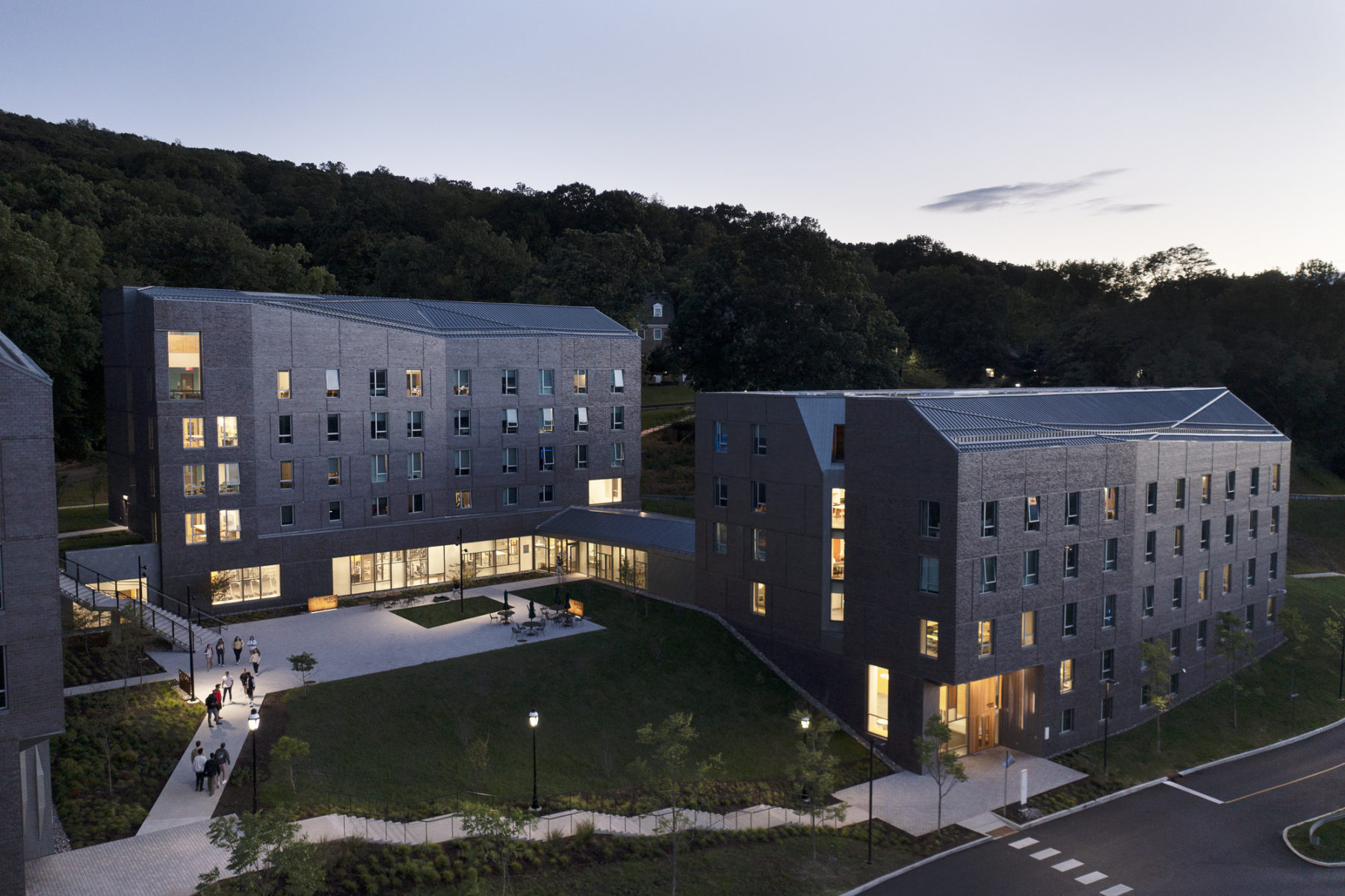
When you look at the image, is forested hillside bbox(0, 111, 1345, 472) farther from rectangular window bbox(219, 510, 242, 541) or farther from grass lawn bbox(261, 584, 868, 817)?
grass lawn bbox(261, 584, 868, 817)

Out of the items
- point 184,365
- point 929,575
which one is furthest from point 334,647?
point 929,575

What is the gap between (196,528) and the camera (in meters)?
47.0

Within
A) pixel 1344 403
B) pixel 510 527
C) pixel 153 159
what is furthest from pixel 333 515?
pixel 1344 403

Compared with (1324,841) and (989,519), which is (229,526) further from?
(1324,841)

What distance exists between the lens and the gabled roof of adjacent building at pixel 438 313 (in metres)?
49.3

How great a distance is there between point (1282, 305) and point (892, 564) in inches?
3366

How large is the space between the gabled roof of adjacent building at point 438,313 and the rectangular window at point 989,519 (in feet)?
104

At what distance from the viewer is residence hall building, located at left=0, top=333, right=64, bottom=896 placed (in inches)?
864

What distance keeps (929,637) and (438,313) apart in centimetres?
3638

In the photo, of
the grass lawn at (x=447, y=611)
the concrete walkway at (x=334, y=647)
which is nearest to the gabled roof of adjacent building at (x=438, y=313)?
the grass lawn at (x=447, y=611)

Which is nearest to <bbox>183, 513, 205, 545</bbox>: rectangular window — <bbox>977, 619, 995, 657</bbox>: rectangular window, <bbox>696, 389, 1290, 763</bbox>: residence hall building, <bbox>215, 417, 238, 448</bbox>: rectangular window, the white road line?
<bbox>215, 417, 238, 448</bbox>: rectangular window

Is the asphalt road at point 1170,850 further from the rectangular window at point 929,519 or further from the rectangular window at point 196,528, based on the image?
the rectangular window at point 196,528

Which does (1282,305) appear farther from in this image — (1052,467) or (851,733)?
(851,733)

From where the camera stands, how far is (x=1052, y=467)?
126 ft
